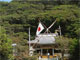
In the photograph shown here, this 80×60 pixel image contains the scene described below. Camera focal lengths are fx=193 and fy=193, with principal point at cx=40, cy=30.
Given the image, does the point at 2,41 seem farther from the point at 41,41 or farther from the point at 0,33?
the point at 41,41

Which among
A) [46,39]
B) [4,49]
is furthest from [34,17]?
[4,49]

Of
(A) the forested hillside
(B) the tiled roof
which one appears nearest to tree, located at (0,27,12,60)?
(B) the tiled roof

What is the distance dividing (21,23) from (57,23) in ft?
14.1

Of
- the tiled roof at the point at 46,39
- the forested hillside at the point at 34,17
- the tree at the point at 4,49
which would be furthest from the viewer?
the forested hillside at the point at 34,17

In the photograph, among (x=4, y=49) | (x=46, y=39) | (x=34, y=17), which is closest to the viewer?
(x=4, y=49)

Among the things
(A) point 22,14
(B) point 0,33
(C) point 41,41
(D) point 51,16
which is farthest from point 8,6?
(B) point 0,33

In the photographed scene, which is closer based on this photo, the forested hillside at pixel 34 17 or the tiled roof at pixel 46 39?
the tiled roof at pixel 46 39

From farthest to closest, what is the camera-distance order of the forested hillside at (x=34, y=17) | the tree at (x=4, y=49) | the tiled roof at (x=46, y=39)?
the forested hillside at (x=34, y=17), the tiled roof at (x=46, y=39), the tree at (x=4, y=49)

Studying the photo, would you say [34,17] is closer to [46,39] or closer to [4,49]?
[46,39]

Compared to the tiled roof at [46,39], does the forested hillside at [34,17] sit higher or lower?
higher

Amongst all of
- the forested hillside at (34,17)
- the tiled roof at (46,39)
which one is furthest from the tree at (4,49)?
the forested hillside at (34,17)

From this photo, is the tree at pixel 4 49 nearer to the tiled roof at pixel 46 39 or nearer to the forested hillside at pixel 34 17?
the tiled roof at pixel 46 39

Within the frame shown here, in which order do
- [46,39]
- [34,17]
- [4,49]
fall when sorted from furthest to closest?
1. [34,17]
2. [46,39]
3. [4,49]

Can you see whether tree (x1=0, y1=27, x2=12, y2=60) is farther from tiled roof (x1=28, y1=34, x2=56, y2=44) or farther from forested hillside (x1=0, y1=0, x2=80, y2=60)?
forested hillside (x1=0, y1=0, x2=80, y2=60)
